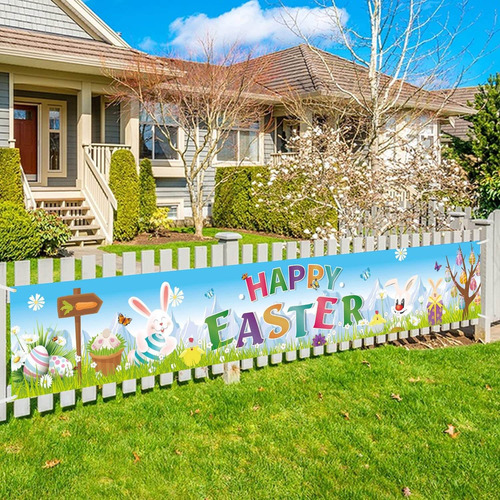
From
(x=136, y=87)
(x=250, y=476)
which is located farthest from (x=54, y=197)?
(x=250, y=476)

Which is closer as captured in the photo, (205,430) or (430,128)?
(205,430)

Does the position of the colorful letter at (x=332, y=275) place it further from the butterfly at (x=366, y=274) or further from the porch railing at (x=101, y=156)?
the porch railing at (x=101, y=156)

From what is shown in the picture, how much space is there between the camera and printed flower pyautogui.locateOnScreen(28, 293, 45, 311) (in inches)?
146

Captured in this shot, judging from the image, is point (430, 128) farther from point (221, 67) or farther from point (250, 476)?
point (250, 476)

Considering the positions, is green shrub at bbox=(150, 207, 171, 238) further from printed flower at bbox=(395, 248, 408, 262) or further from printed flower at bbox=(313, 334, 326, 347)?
printed flower at bbox=(313, 334, 326, 347)

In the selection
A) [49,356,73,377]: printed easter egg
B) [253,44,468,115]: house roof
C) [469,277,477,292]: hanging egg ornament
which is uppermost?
[253,44,468,115]: house roof

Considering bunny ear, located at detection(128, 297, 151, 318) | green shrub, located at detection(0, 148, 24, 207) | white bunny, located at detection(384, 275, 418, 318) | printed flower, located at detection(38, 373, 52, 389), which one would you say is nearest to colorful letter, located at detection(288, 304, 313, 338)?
white bunny, located at detection(384, 275, 418, 318)

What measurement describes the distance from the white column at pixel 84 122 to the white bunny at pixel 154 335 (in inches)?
440

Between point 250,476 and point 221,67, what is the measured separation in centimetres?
1419

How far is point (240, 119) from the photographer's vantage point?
17.1 metres

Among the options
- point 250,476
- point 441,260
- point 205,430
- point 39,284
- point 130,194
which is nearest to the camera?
point 250,476

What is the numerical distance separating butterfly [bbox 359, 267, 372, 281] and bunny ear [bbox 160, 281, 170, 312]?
6.66ft

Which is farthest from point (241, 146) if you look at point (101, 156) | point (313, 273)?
point (313, 273)

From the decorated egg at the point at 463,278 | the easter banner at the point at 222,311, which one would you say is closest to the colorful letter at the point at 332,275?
the easter banner at the point at 222,311
